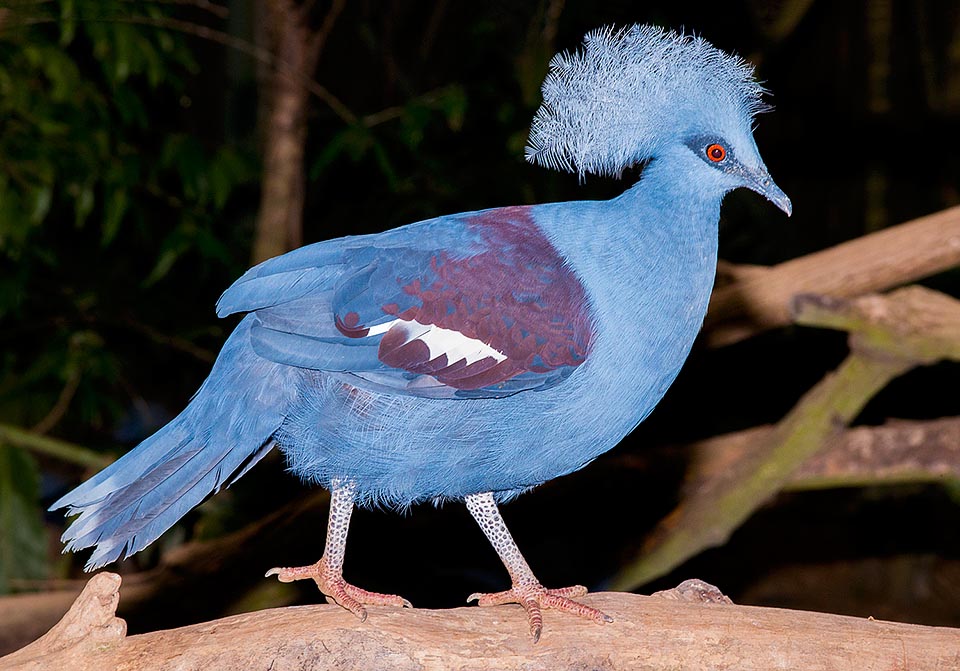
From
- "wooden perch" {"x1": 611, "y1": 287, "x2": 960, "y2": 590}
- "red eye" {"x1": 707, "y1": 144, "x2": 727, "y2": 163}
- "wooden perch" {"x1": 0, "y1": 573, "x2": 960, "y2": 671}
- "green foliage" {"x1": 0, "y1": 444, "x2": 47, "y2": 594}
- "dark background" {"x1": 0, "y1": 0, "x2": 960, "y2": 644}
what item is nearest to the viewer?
"wooden perch" {"x1": 0, "y1": 573, "x2": 960, "y2": 671}

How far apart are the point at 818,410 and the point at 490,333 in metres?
1.58

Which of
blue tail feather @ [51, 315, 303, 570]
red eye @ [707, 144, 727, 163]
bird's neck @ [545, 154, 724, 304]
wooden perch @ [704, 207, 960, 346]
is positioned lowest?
blue tail feather @ [51, 315, 303, 570]

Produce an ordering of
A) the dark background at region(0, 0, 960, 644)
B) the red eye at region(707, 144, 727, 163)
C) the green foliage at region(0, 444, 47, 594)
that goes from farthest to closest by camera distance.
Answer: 1. the dark background at region(0, 0, 960, 644)
2. the green foliage at region(0, 444, 47, 594)
3. the red eye at region(707, 144, 727, 163)

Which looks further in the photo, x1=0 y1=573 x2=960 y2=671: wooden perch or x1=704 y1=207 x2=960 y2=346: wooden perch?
x1=704 y1=207 x2=960 y2=346: wooden perch

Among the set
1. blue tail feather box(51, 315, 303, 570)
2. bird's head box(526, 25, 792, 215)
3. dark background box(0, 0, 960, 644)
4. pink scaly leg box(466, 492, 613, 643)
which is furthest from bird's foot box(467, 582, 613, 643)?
dark background box(0, 0, 960, 644)

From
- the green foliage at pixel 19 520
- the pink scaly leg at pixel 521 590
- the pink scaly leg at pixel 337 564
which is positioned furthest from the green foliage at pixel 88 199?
the pink scaly leg at pixel 521 590

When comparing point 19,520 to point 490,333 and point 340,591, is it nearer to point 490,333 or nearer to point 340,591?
point 340,591

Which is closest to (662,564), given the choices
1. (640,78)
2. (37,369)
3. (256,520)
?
(256,520)

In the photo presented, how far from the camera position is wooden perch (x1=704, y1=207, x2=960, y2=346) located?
114 inches

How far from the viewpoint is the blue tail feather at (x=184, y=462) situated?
1772 millimetres

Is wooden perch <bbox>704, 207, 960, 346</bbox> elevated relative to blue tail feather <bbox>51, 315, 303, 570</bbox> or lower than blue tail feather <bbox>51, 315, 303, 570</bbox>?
elevated

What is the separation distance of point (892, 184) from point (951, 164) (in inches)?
11.0

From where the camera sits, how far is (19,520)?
3080 millimetres

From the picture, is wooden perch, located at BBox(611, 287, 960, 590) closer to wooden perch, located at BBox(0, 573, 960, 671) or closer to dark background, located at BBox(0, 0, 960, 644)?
dark background, located at BBox(0, 0, 960, 644)
